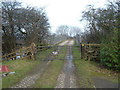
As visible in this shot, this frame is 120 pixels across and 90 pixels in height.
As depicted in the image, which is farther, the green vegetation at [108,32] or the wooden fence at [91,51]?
the wooden fence at [91,51]

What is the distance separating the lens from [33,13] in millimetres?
19203

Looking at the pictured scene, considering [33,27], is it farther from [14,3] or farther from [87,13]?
[87,13]

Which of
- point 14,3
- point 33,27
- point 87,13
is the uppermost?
point 14,3

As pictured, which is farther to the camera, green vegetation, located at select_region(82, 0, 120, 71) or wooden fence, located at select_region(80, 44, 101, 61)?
wooden fence, located at select_region(80, 44, 101, 61)

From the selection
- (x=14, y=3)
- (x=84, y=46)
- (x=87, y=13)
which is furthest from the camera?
(x=87, y=13)

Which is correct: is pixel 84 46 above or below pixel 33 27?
below

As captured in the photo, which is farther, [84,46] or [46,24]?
[46,24]

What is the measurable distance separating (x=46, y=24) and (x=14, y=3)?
7.36 m

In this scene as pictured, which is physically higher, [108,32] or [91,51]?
[108,32]

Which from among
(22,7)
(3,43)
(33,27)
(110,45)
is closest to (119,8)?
(110,45)

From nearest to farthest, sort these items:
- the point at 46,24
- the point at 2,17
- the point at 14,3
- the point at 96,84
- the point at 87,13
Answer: the point at 96,84
the point at 2,17
the point at 14,3
the point at 87,13
the point at 46,24

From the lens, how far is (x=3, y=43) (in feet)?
59.1

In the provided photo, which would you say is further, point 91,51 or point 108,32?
point 108,32

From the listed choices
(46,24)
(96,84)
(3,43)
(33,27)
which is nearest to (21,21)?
(33,27)
